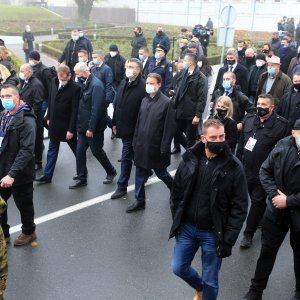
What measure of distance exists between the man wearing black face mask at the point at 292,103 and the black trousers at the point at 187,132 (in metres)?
1.69

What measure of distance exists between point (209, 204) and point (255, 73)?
6136 millimetres

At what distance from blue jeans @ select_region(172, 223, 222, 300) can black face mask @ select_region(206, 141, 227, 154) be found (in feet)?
2.37

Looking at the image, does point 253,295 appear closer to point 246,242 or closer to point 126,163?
point 246,242

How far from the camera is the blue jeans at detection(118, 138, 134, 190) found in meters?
6.69

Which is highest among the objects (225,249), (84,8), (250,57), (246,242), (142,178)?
(84,8)

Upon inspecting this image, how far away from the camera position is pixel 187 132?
7.88 meters

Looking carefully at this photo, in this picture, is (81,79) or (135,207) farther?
(81,79)

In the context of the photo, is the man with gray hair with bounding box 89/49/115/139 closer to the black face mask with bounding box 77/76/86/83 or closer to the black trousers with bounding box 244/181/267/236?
the black face mask with bounding box 77/76/86/83

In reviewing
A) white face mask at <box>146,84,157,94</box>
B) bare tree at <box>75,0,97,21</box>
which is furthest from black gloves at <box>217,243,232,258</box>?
bare tree at <box>75,0,97,21</box>

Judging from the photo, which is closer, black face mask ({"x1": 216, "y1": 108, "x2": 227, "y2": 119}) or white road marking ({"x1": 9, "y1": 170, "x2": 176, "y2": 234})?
white road marking ({"x1": 9, "y1": 170, "x2": 176, "y2": 234})

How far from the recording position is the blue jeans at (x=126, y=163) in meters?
6.69

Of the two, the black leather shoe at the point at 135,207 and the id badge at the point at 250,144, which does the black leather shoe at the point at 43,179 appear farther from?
the id badge at the point at 250,144

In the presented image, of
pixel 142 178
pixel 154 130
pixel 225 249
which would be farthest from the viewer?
pixel 142 178

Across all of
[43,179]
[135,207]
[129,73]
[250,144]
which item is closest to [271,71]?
[129,73]
